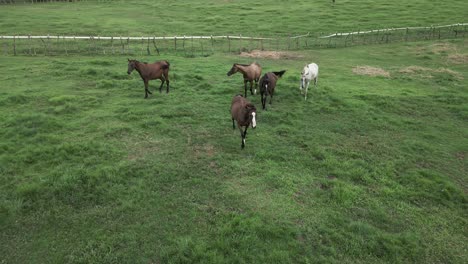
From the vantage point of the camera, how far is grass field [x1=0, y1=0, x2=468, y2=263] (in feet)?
29.0

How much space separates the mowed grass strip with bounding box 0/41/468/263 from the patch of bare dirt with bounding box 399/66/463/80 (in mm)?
3710

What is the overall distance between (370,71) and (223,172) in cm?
1840

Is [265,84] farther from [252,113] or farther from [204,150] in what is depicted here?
[204,150]

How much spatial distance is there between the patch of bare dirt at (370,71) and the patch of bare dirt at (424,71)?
1416 millimetres

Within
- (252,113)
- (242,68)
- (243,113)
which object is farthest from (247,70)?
(252,113)

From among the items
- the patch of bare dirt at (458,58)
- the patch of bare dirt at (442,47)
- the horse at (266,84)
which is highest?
the patch of bare dirt at (442,47)

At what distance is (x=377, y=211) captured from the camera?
10234mm

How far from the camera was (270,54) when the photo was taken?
29.9 m

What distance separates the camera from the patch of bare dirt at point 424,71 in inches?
960

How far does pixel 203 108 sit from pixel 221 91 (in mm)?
2662

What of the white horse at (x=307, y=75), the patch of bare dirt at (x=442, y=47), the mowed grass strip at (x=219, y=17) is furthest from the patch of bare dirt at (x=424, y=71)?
the mowed grass strip at (x=219, y=17)

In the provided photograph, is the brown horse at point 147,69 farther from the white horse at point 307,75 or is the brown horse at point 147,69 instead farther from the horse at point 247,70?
the white horse at point 307,75

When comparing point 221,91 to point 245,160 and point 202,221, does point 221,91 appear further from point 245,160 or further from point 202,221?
point 202,221

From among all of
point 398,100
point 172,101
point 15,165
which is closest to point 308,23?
point 398,100
